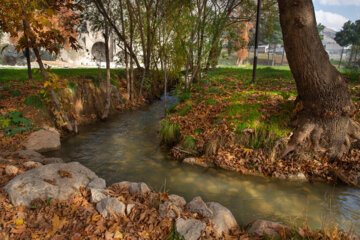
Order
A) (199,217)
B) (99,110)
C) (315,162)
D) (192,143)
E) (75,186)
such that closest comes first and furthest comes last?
(199,217) → (75,186) → (315,162) → (192,143) → (99,110)

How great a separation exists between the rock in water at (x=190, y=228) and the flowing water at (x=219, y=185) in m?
1.14

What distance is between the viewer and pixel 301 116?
19.9ft

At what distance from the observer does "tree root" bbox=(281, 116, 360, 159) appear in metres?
5.77

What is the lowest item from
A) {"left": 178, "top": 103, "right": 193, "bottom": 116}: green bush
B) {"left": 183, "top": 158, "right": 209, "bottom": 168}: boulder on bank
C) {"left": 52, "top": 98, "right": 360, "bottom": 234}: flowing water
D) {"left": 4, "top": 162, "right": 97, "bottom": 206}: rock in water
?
{"left": 52, "top": 98, "right": 360, "bottom": 234}: flowing water

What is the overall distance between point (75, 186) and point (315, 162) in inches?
208

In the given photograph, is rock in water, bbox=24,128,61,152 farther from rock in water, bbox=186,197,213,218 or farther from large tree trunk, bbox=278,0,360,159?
large tree trunk, bbox=278,0,360,159

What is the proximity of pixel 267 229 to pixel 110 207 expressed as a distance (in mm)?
2263

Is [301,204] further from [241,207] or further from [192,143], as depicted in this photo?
[192,143]

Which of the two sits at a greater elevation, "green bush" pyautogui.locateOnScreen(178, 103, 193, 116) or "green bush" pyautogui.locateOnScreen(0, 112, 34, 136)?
"green bush" pyautogui.locateOnScreen(178, 103, 193, 116)

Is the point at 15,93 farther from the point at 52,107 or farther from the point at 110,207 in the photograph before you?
the point at 110,207

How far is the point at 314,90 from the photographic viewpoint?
5.64 metres

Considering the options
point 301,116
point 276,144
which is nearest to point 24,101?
point 276,144

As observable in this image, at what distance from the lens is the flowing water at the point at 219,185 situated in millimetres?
4422

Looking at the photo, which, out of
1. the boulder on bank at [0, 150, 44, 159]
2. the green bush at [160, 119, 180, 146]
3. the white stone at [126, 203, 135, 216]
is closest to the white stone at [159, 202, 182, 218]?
the white stone at [126, 203, 135, 216]
